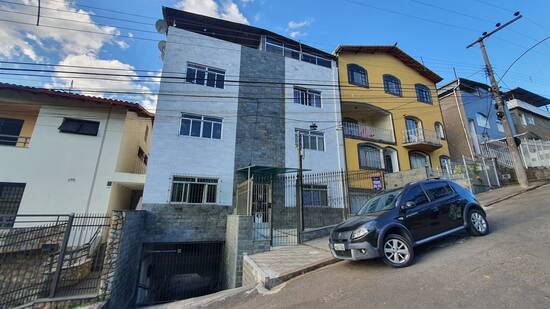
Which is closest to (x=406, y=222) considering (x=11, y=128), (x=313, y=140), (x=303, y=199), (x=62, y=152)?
(x=303, y=199)

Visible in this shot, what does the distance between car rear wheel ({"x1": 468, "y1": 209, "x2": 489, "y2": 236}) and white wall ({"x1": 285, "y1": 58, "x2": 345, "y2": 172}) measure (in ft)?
30.4

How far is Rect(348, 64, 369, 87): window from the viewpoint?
19.5 m

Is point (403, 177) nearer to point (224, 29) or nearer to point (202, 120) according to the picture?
point (202, 120)

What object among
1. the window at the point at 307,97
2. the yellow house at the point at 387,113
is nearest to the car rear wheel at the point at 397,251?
the yellow house at the point at 387,113

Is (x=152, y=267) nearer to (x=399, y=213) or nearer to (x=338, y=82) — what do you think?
(x=399, y=213)

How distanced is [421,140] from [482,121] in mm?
10405

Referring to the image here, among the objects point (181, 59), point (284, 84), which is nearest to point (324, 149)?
Answer: point (284, 84)

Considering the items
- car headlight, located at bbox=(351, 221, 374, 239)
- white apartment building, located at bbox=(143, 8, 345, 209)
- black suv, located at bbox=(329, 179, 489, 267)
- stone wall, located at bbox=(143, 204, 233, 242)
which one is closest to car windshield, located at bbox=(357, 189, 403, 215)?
black suv, located at bbox=(329, 179, 489, 267)

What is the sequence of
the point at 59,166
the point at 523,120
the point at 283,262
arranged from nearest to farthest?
the point at 283,262, the point at 59,166, the point at 523,120

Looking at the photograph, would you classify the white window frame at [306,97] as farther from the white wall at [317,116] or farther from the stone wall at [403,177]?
the stone wall at [403,177]

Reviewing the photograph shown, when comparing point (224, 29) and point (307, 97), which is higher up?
point (224, 29)

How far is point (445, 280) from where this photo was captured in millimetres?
4168

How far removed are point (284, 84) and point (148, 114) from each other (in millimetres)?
8967

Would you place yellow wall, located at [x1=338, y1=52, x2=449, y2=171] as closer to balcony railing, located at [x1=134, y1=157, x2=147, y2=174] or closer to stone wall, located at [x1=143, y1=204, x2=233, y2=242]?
stone wall, located at [x1=143, y1=204, x2=233, y2=242]
